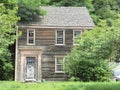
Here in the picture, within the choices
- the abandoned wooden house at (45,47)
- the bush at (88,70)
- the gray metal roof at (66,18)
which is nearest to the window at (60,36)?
the abandoned wooden house at (45,47)

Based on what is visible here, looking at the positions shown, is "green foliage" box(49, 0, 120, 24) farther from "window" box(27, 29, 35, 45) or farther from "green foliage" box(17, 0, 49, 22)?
"window" box(27, 29, 35, 45)

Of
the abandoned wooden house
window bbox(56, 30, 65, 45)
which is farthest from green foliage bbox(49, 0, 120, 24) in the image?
window bbox(56, 30, 65, 45)

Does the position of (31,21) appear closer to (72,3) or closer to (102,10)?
(72,3)

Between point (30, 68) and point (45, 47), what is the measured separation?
118 inches

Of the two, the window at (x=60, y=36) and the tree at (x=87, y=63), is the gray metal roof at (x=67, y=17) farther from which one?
the tree at (x=87, y=63)

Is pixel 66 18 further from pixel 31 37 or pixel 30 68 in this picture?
pixel 30 68

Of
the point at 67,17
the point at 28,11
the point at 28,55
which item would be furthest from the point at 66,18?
the point at 28,55

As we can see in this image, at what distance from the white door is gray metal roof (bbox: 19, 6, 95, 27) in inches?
165

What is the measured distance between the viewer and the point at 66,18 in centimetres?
5384

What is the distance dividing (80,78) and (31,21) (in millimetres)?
12720

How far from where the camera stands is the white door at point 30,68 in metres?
51.2

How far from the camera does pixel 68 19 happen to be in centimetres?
5359

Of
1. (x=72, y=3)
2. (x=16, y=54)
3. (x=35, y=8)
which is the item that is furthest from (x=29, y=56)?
(x=72, y=3)

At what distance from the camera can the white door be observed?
168ft
